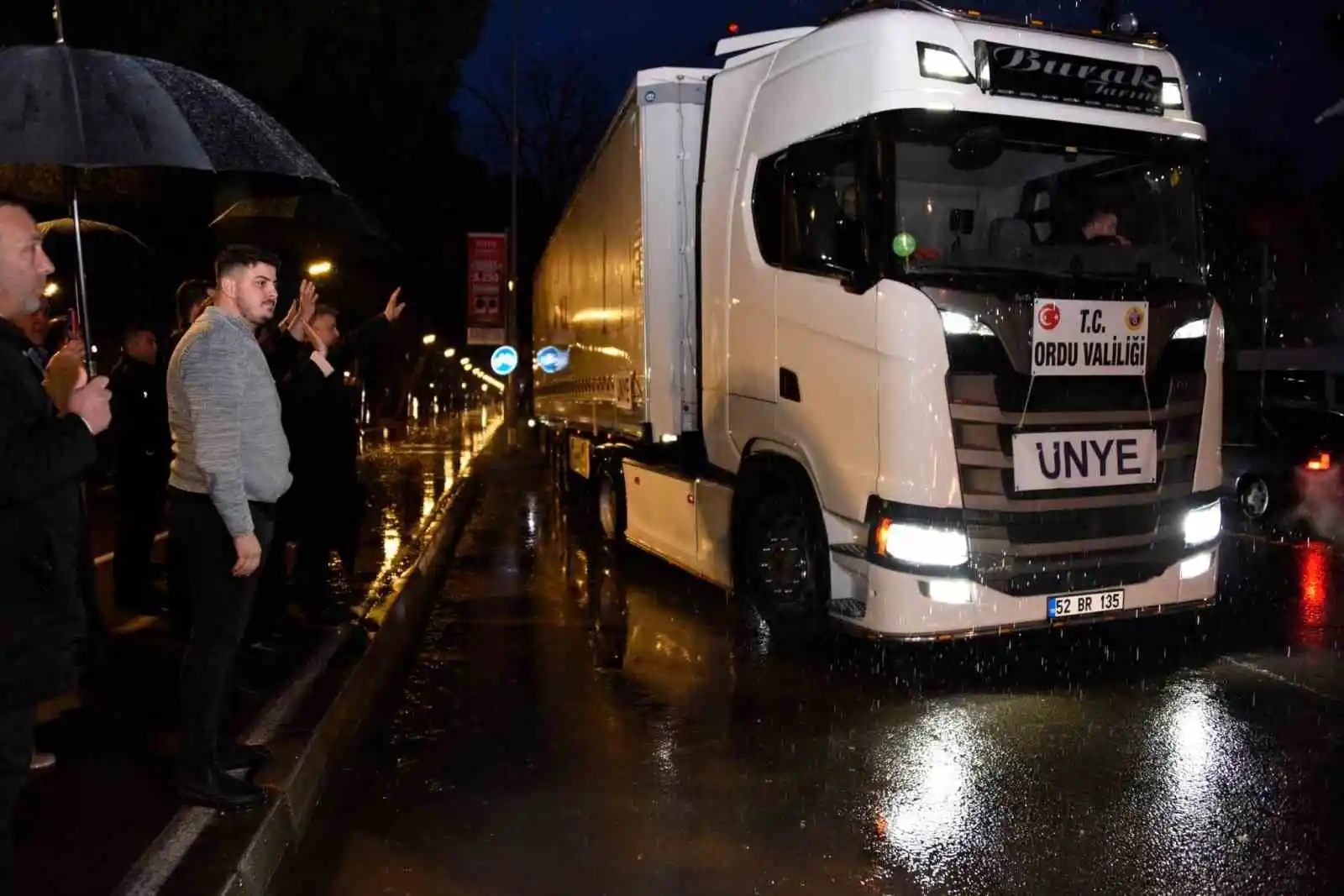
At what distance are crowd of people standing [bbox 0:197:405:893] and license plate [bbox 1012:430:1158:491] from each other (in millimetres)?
3600

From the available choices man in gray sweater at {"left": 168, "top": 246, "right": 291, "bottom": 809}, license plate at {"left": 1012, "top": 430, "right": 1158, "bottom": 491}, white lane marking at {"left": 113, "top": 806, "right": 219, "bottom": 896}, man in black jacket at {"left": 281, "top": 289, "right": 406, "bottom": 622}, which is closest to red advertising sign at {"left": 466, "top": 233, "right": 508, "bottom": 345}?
man in black jacket at {"left": 281, "top": 289, "right": 406, "bottom": 622}

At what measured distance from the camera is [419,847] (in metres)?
4.27

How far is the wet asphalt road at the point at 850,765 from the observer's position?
4023 millimetres

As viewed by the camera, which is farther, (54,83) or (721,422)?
(721,422)

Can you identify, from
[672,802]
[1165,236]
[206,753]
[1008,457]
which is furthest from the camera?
[1165,236]

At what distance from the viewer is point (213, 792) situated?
163 inches

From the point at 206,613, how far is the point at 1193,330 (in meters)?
5.16

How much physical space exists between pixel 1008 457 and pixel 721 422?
2389mm

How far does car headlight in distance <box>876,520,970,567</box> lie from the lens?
5.69 m

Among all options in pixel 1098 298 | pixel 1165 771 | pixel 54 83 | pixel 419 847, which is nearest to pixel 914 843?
pixel 1165 771

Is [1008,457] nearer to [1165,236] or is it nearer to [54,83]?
[1165,236]

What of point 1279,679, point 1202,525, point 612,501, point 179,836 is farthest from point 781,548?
point 612,501

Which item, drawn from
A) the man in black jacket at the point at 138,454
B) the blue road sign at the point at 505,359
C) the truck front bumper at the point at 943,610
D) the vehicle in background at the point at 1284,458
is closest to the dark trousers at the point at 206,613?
the truck front bumper at the point at 943,610

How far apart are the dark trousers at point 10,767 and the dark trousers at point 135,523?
4.98 meters
